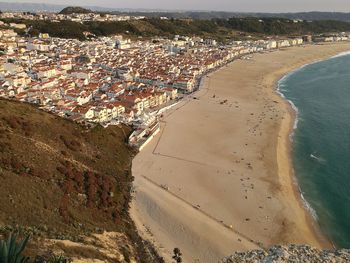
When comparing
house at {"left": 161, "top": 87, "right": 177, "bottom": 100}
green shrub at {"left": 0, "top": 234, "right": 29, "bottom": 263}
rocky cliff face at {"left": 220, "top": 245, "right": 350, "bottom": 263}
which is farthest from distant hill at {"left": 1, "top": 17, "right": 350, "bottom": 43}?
green shrub at {"left": 0, "top": 234, "right": 29, "bottom": 263}

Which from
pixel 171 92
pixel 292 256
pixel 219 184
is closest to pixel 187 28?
pixel 171 92

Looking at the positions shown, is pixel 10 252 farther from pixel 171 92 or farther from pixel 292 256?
pixel 171 92

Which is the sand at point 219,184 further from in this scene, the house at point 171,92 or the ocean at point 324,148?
the house at point 171,92

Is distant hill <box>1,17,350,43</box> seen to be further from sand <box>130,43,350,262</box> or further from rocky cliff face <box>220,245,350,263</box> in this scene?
rocky cliff face <box>220,245,350,263</box>

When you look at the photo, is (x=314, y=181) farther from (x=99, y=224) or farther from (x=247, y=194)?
(x=99, y=224)

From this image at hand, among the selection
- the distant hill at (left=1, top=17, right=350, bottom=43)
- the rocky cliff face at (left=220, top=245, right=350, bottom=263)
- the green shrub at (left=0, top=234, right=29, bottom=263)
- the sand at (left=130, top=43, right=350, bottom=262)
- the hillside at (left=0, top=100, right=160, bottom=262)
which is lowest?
the sand at (left=130, top=43, right=350, bottom=262)

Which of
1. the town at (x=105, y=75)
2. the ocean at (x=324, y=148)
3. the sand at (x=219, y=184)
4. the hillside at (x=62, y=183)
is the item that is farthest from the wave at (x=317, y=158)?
the hillside at (x=62, y=183)

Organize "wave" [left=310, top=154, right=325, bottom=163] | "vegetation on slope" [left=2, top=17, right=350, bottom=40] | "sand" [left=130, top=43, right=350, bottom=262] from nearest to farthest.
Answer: "sand" [left=130, top=43, right=350, bottom=262] < "wave" [left=310, top=154, right=325, bottom=163] < "vegetation on slope" [left=2, top=17, right=350, bottom=40]
